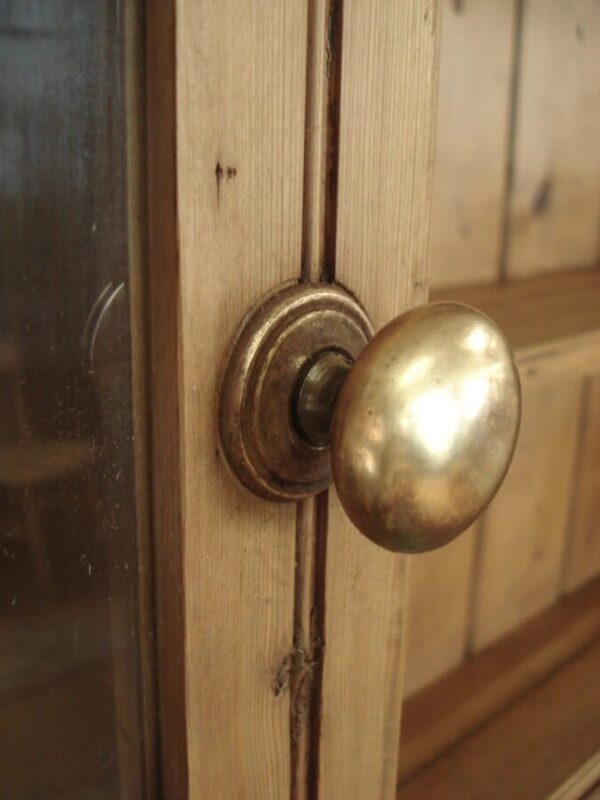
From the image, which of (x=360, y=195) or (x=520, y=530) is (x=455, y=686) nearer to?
(x=520, y=530)

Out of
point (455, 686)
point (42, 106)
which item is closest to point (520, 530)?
point (455, 686)

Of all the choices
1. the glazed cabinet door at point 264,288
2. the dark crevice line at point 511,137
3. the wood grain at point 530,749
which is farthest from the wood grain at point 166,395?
the dark crevice line at point 511,137

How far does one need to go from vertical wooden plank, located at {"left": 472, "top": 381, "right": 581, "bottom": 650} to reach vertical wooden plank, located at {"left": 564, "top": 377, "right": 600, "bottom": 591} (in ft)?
Answer: 0.03

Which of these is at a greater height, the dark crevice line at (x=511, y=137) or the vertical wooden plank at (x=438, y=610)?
the dark crevice line at (x=511, y=137)

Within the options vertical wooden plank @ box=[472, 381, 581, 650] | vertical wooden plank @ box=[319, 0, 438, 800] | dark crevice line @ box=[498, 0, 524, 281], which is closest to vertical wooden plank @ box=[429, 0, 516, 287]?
dark crevice line @ box=[498, 0, 524, 281]

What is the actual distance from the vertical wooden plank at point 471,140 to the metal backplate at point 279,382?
0.30 meters

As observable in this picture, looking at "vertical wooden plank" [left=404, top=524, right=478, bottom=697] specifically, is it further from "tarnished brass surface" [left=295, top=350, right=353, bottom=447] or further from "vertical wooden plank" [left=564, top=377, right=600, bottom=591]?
"tarnished brass surface" [left=295, top=350, right=353, bottom=447]

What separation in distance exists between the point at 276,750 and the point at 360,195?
20 cm

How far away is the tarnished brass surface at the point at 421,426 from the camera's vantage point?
0.27 metres

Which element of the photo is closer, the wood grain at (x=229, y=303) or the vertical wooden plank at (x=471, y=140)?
the wood grain at (x=229, y=303)

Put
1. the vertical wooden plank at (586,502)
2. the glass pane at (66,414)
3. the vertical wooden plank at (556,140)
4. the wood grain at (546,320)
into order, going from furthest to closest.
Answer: the vertical wooden plank at (586,502) < the vertical wooden plank at (556,140) < the wood grain at (546,320) < the glass pane at (66,414)

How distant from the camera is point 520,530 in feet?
2.34

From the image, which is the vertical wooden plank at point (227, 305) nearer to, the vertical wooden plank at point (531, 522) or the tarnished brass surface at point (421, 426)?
the tarnished brass surface at point (421, 426)

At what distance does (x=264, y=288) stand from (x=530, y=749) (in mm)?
405
